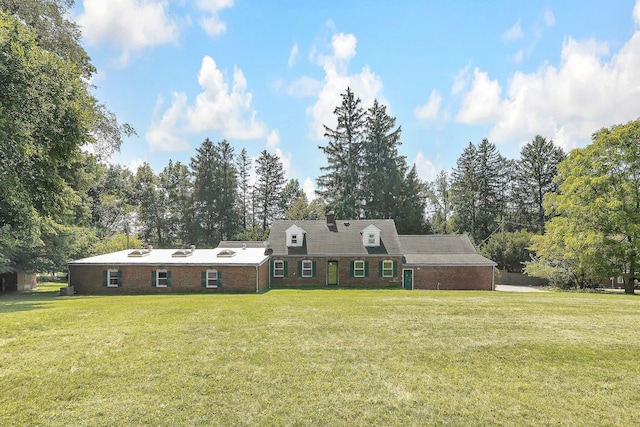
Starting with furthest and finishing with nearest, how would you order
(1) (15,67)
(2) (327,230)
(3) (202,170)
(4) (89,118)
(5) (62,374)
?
(3) (202,170), (2) (327,230), (4) (89,118), (1) (15,67), (5) (62,374)

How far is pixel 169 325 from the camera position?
9.95 m

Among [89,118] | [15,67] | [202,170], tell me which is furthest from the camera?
[202,170]

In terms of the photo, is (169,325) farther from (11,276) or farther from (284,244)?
(11,276)

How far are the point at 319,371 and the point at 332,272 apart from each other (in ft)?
71.8

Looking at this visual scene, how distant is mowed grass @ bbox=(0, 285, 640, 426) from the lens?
5.47 m

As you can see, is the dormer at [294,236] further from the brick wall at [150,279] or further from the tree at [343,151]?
the tree at [343,151]

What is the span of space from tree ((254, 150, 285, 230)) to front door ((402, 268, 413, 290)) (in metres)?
30.8

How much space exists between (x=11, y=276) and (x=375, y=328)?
32.0m

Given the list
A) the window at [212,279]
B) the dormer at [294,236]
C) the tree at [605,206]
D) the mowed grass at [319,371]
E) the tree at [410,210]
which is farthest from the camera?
the tree at [410,210]

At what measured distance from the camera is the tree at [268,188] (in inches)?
2231

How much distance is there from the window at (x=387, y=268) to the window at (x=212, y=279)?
39.2 ft

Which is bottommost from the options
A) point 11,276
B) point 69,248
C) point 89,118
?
point 11,276

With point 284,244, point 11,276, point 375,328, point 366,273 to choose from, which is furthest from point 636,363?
point 11,276

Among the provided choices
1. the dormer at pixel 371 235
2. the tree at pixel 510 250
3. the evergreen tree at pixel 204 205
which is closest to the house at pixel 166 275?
the dormer at pixel 371 235
